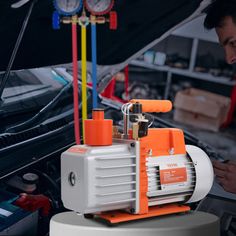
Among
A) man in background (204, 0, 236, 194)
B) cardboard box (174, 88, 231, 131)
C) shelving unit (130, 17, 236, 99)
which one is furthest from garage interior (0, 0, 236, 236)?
shelving unit (130, 17, 236, 99)

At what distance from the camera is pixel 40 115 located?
4.74 ft

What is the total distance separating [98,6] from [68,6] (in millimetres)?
101

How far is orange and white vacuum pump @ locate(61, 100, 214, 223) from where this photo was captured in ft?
2.71

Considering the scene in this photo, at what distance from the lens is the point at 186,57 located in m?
5.02

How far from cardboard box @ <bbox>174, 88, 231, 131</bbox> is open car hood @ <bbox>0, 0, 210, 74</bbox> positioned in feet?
8.44

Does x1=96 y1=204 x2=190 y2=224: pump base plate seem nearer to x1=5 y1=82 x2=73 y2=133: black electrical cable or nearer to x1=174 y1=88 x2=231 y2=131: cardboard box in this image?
x1=5 y1=82 x2=73 y2=133: black electrical cable

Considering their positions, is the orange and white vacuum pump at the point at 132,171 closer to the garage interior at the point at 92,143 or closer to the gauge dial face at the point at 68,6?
the garage interior at the point at 92,143

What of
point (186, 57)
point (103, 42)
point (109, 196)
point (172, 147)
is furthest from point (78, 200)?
point (186, 57)

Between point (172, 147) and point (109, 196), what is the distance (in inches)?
8.8

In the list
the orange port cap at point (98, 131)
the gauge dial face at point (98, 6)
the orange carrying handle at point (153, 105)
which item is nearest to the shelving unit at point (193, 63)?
the gauge dial face at point (98, 6)

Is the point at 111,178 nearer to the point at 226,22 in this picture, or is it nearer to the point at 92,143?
the point at 92,143

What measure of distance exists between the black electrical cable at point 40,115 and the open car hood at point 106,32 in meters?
0.15

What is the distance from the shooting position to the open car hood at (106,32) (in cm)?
128

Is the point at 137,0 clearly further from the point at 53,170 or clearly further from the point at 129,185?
the point at 129,185
